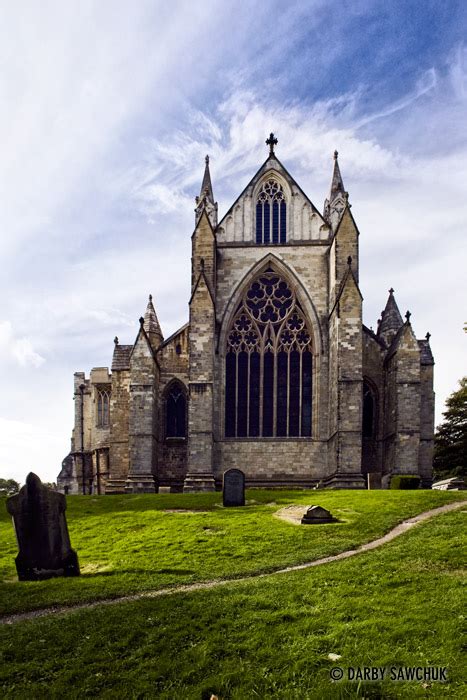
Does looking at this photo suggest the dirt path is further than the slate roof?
No

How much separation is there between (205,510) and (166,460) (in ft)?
37.7

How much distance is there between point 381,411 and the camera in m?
31.8

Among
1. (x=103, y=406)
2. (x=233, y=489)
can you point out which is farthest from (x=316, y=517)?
(x=103, y=406)

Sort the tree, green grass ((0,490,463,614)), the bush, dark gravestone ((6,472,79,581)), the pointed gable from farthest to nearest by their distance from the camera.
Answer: the tree < the pointed gable < the bush < dark gravestone ((6,472,79,581)) < green grass ((0,490,463,614))

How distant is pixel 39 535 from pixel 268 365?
21040 millimetres

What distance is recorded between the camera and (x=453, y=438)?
149 ft

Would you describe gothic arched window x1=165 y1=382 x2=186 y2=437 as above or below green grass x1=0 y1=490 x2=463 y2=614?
above

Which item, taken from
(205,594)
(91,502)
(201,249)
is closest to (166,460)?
(91,502)

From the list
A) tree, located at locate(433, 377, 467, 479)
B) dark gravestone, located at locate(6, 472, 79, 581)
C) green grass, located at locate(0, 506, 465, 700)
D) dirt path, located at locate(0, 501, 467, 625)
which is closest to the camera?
green grass, located at locate(0, 506, 465, 700)

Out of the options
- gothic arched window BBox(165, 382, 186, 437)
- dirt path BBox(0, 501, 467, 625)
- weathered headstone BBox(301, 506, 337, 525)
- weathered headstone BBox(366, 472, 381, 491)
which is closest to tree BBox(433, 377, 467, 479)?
weathered headstone BBox(366, 472, 381, 491)

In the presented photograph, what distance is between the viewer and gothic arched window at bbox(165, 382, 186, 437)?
1292 inches

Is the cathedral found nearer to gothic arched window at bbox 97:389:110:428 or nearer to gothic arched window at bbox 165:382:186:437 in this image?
gothic arched window at bbox 165:382:186:437

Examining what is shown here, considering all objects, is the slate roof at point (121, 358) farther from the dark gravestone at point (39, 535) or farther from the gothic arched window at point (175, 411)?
the dark gravestone at point (39, 535)

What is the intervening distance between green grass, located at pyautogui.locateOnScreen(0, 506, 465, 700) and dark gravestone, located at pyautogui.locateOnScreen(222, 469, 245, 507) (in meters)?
11.0
